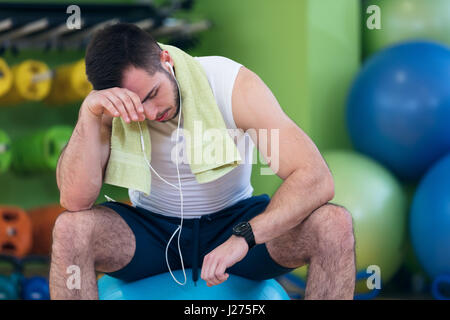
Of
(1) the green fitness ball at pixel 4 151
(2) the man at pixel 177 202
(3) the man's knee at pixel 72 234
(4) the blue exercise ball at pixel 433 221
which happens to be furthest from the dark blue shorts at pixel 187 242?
(1) the green fitness ball at pixel 4 151

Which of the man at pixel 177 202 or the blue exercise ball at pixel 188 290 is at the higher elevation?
the man at pixel 177 202

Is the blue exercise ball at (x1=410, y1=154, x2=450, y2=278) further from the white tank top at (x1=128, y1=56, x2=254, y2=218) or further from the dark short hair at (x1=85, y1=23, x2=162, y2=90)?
the dark short hair at (x1=85, y1=23, x2=162, y2=90)

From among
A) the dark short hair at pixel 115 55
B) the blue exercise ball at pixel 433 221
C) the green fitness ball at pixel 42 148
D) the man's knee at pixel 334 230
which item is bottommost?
the blue exercise ball at pixel 433 221

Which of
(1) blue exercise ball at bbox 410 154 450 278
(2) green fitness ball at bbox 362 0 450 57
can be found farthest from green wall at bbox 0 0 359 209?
(1) blue exercise ball at bbox 410 154 450 278

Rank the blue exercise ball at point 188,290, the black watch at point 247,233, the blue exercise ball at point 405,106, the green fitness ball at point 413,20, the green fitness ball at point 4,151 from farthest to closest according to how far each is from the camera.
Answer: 1. the green fitness ball at point 4,151
2. the green fitness ball at point 413,20
3. the blue exercise ball at point 405,106
4. the blue exercise ball at point 188,290
5. the black watch at point 247,233


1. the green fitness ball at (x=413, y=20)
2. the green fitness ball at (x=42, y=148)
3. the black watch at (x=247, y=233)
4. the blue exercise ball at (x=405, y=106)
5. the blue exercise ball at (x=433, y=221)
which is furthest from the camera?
the green fitness ball at (x=42, y=148)

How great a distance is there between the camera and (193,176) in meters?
1.43

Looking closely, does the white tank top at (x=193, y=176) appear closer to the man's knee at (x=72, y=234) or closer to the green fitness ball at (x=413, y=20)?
the man's knee at (x=72, y=234)

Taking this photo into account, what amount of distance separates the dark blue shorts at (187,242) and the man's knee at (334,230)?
0.55 feet

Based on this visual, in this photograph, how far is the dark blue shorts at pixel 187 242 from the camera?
4.51 ft

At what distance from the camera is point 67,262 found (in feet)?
4.00

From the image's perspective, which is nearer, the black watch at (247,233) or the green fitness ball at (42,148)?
the black watch at (247,233)

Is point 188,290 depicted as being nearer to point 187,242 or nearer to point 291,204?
point 187,242

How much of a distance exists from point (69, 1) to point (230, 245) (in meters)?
2.38
